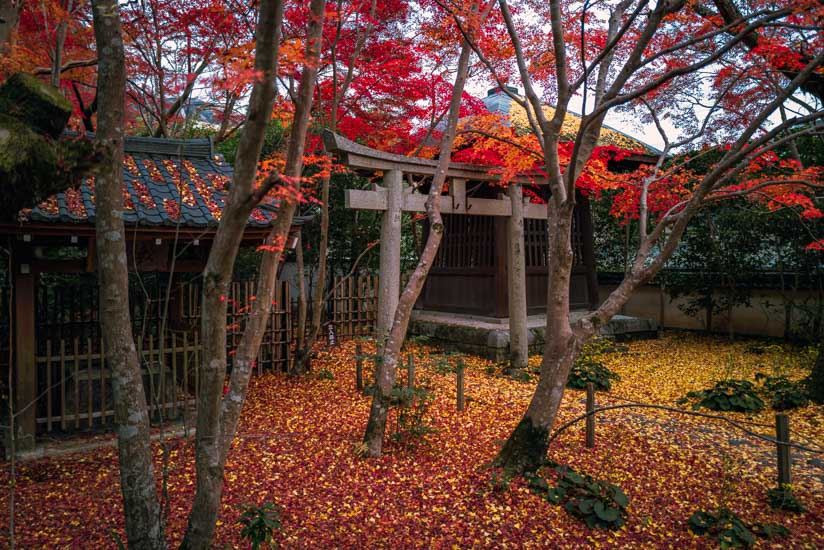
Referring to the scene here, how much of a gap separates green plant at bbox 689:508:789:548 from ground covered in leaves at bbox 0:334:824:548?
8 centimetres

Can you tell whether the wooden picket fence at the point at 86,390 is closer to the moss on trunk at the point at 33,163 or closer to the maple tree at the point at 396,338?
the maple tree at the point at 396,338

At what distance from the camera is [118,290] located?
304cm

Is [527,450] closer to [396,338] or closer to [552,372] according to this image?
[552,372]

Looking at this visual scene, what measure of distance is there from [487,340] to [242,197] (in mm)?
8252

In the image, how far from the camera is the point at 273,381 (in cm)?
864

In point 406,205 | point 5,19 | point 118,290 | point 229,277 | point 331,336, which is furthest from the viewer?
point 331,336

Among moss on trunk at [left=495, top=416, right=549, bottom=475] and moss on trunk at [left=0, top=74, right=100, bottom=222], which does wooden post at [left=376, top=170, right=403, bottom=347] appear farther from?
moss on trunk at [left=0, top=74, right=100, bottom=222]

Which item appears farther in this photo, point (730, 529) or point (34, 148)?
point (730, 529)

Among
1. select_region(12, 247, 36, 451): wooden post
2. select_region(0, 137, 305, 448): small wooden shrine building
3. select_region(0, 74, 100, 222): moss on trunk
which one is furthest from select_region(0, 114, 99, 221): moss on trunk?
select_region(12, 247, 36, 451): wooden post

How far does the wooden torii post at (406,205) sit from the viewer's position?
7270 mm

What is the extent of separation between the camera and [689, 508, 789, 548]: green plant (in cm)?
387

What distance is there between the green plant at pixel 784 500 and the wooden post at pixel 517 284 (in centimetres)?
493

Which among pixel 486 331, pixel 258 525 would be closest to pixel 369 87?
pixel 486 331

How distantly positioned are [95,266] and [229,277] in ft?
13.5
